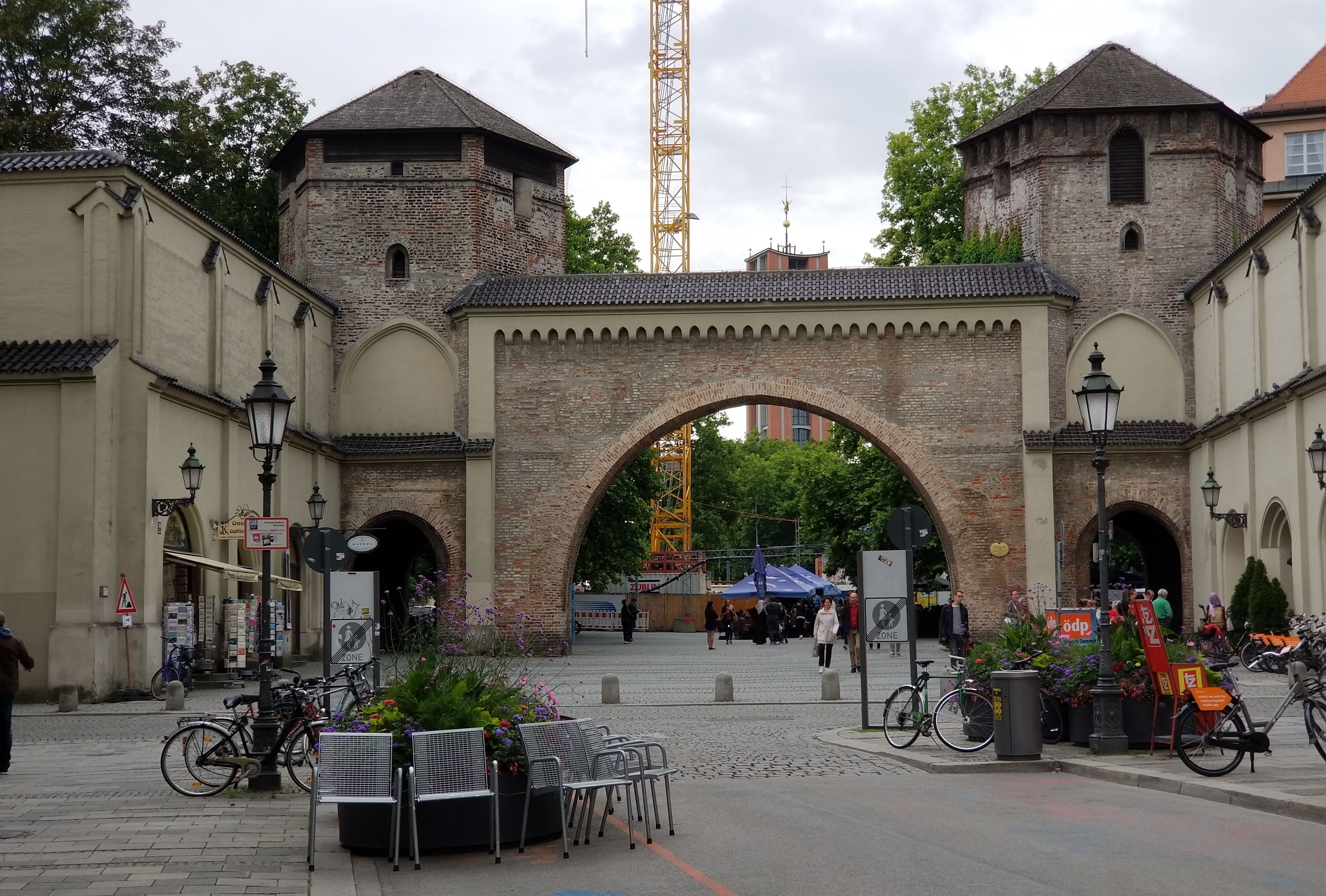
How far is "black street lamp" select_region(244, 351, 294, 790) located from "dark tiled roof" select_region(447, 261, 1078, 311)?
2169 cm

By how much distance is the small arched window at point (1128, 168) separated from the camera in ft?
127

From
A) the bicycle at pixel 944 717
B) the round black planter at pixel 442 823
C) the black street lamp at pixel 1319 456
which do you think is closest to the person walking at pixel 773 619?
the black street lamp at pixel 1319 456

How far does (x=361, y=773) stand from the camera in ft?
34.7

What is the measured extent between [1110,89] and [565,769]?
32428 millimetres

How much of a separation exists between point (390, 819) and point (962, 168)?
124ft

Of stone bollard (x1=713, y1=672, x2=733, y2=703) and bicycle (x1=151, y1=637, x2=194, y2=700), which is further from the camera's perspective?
bicycle (x1=151, y1=637, x2=194, y2=700)

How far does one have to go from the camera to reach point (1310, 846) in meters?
10.2

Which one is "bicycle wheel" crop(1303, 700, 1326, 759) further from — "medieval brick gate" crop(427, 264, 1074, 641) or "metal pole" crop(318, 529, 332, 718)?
"medieval brick gate" crop(427, 264, 1074, 641)

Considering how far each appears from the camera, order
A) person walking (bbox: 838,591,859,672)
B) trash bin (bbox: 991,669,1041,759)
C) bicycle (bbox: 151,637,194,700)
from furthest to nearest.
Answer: person walking (bbox: 838,591,859,672) → bicycle (bbox: 151,637,194,700) → trash bin (bbox: 991,669,1041,759)

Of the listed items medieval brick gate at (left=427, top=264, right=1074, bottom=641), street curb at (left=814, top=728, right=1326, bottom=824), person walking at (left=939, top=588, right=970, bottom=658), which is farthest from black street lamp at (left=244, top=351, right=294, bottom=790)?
medieval brick gate at (left=427, top=264, right=1074, bottom=641)

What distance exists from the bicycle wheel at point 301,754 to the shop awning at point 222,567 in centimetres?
1331

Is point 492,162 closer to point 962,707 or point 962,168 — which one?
point 962,168

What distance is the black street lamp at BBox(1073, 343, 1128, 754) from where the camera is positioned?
51.2ft

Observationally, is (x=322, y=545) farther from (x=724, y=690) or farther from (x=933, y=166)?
(x=933, y=166)
